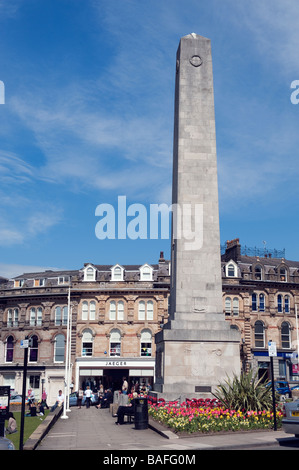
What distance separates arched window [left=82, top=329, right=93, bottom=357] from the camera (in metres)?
50.5

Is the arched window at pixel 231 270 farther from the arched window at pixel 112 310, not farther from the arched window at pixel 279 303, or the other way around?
the arched window at pixel 112 310

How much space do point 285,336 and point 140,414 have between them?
130 feet

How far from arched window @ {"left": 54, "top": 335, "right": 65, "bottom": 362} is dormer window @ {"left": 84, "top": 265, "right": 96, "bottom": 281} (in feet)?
21.3

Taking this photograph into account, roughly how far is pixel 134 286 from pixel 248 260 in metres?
13.6

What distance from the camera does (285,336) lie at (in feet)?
174

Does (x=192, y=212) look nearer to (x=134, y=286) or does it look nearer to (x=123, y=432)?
(x=123, y=432)

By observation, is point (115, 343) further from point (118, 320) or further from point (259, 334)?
point (259, 334)

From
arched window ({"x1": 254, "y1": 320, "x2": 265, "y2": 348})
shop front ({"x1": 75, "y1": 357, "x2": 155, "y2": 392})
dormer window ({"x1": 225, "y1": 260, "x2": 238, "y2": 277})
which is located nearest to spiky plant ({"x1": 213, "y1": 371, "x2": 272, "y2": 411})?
shop front ({"x1": 75, "y1": 357, "x2": 155, "y2": 392})

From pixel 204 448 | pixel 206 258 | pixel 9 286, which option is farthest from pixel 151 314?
pixel 204 448

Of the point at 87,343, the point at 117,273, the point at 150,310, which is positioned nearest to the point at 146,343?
the point at 150,310

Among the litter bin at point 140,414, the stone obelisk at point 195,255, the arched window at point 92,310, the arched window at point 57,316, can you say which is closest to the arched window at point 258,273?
the arched window at point 92,310

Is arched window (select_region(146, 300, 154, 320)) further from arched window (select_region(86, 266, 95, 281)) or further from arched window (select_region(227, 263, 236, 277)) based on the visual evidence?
arched window (select_region(227, 263, 236, 277))

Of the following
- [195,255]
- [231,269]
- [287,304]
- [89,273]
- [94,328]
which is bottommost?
[94,328]

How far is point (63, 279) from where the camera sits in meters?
55.4
